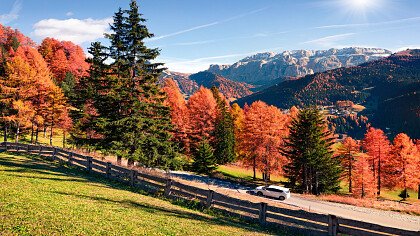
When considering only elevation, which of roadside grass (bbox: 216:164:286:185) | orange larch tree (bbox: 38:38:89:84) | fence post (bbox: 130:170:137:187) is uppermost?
orange larch tree (bbox: 38:38:89:84)

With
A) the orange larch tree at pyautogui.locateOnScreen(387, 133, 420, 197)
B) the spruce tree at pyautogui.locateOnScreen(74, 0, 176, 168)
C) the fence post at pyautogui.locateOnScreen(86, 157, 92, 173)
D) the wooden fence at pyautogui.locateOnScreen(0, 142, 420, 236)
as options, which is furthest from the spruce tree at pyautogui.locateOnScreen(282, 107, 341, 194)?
the fence post at pyautogui.locateOnScreen(86, 157, 92, 173)

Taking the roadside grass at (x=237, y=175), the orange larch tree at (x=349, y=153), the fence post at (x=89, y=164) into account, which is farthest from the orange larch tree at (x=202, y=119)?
the fence post at (x=89, y=164)

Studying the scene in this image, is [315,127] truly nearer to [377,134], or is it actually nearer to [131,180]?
[377,134]

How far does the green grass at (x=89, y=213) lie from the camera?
960 cm

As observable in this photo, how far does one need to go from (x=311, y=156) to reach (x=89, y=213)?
119 ft

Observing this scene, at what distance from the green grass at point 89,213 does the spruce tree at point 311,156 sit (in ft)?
98.4

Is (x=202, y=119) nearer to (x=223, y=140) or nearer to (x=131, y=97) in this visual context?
(x=223, y=140)

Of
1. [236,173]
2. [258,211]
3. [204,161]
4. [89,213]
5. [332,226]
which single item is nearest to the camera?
[89,213]

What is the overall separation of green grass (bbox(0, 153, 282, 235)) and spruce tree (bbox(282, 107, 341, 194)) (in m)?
30.0

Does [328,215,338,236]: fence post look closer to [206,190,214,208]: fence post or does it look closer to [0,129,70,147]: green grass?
[206,190,214,208]: fence post

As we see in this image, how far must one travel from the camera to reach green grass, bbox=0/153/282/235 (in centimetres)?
960

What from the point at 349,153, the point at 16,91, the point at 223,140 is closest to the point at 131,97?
the point at 16,91

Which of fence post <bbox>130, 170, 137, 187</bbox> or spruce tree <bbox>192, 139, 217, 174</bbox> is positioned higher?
fence post <bbox>130, 170, 137, 187</bbox>

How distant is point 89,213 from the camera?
11766mm
